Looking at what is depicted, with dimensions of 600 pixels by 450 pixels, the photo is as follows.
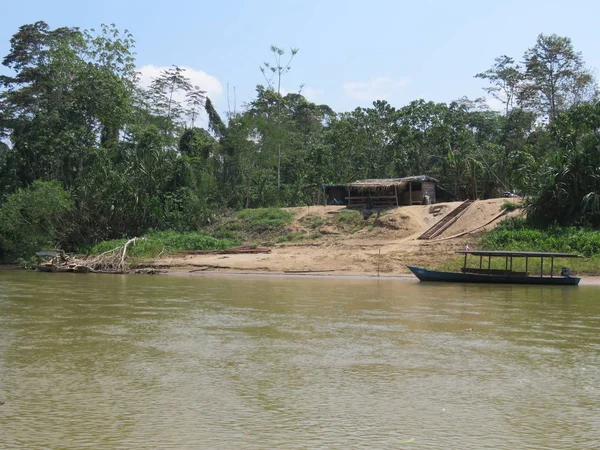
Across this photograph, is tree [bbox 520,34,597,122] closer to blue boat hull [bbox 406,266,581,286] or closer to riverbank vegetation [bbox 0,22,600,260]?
riverbank vegetation [bbox 0,22,600,260]

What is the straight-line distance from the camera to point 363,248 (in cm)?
3025

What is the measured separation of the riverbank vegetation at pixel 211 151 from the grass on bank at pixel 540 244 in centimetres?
140

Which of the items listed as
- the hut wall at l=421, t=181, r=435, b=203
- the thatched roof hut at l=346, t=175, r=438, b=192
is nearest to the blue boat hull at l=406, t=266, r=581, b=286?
the thatched roof hut at l=346, t=175, r=438, b=192

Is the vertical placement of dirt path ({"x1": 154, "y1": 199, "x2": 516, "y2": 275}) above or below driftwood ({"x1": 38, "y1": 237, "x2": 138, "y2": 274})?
above

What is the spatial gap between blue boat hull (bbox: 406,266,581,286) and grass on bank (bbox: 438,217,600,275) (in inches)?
105

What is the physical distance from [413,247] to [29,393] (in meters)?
23.2

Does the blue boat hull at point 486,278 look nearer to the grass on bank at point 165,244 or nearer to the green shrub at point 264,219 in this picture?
the grass on bank at point 165,244

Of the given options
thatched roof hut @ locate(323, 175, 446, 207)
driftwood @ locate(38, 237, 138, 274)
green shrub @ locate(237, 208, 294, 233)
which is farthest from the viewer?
thatched roof hut @ locate(323, 175, 446, 207)

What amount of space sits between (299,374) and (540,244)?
20.9 meters

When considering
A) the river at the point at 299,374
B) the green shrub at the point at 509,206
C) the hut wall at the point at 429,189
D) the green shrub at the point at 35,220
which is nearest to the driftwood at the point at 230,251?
the green shrub at the point at 35,220

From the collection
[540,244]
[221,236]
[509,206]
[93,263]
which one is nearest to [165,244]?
[93,263]

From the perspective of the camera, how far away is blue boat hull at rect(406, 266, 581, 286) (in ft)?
73.5

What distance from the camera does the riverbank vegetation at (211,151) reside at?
34.0 metres

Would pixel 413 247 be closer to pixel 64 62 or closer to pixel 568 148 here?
pixel 568 148
